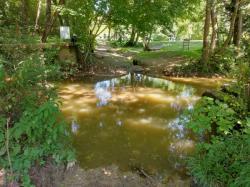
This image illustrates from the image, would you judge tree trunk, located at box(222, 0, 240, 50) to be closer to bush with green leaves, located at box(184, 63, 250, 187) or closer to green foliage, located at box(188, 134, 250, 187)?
bush with green leaves, located at box(184, 63, 250, 187)

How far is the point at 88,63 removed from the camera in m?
10.9

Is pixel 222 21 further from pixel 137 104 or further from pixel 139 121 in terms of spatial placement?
pixel 139 121

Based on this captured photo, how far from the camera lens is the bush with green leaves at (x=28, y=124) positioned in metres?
2.85

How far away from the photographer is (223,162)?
9.73 feet

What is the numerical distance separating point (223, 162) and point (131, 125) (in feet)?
8.59

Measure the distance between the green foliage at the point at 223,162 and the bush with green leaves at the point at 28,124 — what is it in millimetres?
1466

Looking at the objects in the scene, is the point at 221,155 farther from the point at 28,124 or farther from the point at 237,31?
the point at 237,31

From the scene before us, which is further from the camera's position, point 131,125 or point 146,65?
point 146,65

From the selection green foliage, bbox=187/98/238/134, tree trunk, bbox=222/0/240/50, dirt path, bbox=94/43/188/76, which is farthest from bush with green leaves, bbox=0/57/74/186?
tree trunk, bbox=222/0/240/50

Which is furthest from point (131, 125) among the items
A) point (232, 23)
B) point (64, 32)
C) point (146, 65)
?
point (232, 23)

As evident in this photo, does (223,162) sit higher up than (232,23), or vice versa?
(232,23)

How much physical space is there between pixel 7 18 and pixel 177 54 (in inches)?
300

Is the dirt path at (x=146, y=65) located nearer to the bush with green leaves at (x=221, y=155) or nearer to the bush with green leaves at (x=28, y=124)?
the bush with green leaves at (x=28, y=124)

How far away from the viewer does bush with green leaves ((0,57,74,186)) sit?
2.85m
